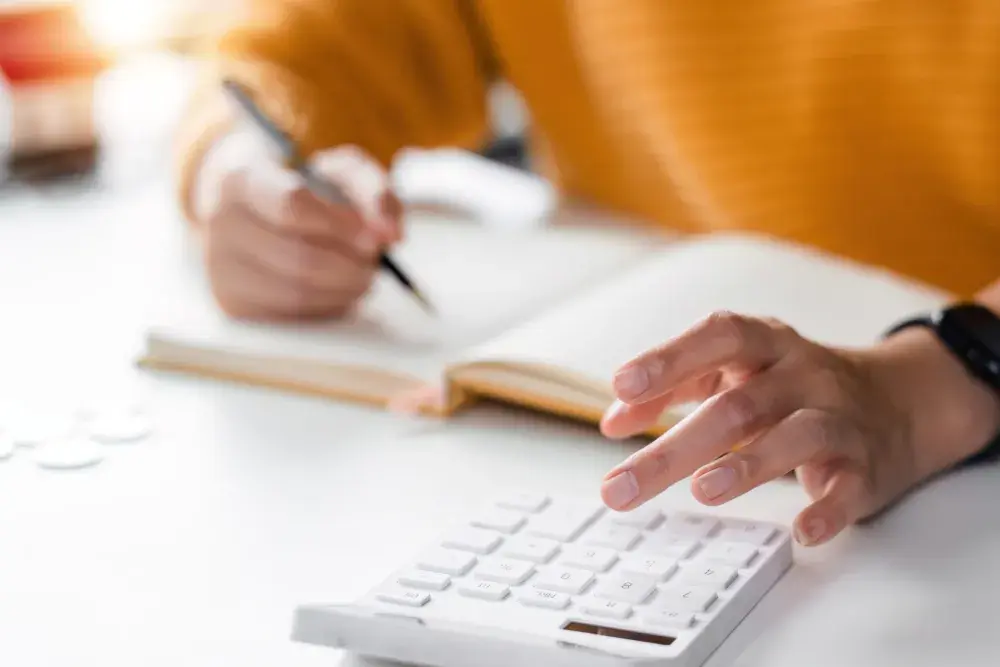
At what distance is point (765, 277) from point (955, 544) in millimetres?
253

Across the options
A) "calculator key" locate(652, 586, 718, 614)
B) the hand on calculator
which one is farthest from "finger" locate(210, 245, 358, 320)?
"calculator key" locate(652, 586, 718, 614)

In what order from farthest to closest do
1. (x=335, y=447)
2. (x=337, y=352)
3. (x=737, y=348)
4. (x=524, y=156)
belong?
(x=524, y=156) → (x=337, y=352) → (x=335, y=447) → (x=737, y=348)

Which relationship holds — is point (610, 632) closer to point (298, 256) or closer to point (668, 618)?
point (668, 618)

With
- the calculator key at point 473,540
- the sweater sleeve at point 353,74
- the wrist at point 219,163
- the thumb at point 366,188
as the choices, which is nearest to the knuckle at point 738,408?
the calculator key at point 473,540

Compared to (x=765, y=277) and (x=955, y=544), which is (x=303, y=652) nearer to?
(x=955, y=544)

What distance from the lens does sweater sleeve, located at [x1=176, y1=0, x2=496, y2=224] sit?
1056 millimetres

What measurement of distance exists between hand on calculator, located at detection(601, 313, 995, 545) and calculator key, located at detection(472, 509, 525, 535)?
53 millimetres

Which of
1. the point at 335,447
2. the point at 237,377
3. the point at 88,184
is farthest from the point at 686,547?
the point at 88,184

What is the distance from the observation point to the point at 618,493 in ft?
1.66

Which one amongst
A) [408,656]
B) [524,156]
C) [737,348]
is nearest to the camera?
[408,656]

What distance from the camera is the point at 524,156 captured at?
4.99 feet

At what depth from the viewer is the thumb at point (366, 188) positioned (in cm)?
84

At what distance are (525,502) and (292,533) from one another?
102mm

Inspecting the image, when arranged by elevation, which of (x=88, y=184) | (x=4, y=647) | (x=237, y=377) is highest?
(x=88, y=184)
